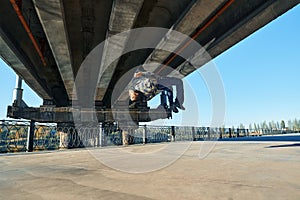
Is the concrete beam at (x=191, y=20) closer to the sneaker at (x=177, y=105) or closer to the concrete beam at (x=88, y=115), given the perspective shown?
the sneaker at (x=177, y=105)

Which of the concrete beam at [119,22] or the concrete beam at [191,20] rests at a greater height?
the concrete beam at [191,20]

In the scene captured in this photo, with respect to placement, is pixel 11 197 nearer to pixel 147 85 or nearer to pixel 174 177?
pixel 174 177

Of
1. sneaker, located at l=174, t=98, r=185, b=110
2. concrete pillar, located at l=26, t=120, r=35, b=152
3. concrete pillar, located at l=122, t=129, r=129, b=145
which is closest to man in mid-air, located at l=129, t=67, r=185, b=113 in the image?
sneaker, located at l=174, t=98, r=185, b=110

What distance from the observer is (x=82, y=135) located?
59.0 ft

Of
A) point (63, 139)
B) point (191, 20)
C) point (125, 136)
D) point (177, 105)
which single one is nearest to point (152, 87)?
point (177, 105)

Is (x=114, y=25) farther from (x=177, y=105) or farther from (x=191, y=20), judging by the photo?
(x=177, y=105)

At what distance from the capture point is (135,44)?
1115 centimetres

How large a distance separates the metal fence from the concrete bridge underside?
4.10m

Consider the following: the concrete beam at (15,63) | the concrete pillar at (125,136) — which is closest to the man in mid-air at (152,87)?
the concrete beam at (15,63)

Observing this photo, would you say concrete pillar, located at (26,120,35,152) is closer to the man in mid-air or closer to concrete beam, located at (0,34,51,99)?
concrete beam, located at (0,34,51,99)

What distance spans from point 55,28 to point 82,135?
11892mm

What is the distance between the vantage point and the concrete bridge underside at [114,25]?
7207 millimetres

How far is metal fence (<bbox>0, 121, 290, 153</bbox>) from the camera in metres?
12.4

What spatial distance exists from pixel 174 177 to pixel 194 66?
10.1 m
